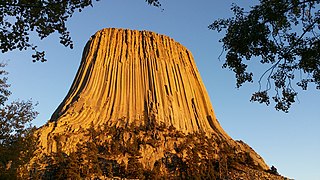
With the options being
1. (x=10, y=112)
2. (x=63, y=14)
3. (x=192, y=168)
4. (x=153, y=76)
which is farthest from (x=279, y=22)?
(x=153, y=76)

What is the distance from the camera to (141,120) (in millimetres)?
37719

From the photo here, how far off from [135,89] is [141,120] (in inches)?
168

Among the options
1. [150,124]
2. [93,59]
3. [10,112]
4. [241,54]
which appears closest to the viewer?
[241,54]

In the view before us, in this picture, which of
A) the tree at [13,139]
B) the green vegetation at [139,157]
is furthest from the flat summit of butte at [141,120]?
the tree at [13,139]

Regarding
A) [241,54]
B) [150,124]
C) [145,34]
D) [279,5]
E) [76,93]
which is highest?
[145,34]

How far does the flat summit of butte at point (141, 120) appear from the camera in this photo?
3197cm

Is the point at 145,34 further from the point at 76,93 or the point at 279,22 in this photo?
the point at 279,22

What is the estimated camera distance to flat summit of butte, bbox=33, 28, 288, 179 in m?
32.0

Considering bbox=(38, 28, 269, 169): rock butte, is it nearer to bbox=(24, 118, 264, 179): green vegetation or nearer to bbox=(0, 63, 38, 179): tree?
bbox=(24, 118, 264, 179): green vegetation

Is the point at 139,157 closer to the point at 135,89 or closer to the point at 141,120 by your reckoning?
the point at 141,120

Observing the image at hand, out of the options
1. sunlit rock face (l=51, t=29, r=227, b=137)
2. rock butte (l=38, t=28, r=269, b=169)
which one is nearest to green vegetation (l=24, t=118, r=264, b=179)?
rock butte (l=38, t=28, r=269, b=169)

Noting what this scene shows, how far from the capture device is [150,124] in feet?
122

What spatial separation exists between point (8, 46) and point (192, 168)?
24.3m

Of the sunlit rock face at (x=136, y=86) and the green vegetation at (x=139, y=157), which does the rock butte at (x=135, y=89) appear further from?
the green vegetation at (x=139, y=157)
